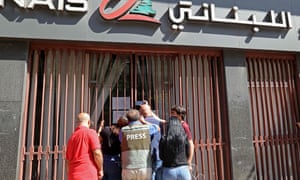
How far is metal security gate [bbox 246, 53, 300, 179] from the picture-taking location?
15.7ft

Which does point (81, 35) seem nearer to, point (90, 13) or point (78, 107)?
point (90, 13)

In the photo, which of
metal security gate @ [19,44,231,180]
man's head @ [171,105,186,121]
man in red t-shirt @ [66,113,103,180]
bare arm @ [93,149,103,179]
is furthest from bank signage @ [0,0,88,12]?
bare arm @ [93,149,103,179]

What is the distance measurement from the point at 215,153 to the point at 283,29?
2.65 m

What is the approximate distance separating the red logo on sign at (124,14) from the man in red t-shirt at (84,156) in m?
1.91

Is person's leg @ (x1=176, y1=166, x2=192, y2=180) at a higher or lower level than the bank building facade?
lower

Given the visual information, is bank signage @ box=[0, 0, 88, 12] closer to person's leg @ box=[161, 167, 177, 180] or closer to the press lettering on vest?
the press lettering on vest

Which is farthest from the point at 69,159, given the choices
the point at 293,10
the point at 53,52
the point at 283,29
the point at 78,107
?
the point at 293,10

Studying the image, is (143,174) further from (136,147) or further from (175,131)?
(175,131)

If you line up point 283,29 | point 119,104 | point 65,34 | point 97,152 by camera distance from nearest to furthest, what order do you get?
point 97,152 → point 65,34 → point 119,104 → point 283,29

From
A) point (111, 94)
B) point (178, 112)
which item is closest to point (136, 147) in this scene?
point (178, 112)

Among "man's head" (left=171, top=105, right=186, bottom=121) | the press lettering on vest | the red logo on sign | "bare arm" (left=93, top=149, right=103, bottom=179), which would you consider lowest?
"bare arm" (left=93, top=149, right=103, bottom=179)

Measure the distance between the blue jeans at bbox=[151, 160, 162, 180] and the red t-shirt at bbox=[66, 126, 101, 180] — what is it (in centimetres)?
73

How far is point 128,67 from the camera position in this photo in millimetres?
4574

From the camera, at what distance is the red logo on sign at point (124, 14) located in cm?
415
